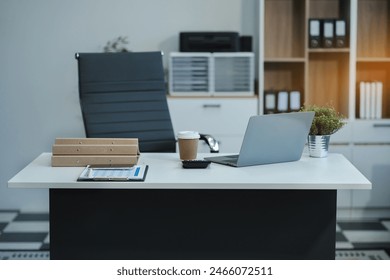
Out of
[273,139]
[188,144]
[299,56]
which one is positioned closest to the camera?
[273,139]

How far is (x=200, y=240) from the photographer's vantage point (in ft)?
7.50

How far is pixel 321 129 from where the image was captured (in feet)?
8.56

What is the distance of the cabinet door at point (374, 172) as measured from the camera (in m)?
4.45

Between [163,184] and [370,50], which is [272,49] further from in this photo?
[163,184]

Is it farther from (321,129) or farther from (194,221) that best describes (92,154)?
(321,129)

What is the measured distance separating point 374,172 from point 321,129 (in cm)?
204

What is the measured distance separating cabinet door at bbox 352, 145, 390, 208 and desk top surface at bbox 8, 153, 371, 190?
2024 mm

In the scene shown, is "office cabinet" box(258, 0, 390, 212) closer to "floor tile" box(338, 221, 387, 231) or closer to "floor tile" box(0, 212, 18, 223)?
"floor tile" box(338, 221, 387, 231)

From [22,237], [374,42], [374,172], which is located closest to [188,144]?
[22,237]

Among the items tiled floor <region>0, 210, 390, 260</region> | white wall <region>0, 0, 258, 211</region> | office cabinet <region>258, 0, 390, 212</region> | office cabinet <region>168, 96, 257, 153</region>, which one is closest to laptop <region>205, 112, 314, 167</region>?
tiled floor <region>0, 210, 390, 260</region>

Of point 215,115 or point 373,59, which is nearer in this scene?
point 215,115

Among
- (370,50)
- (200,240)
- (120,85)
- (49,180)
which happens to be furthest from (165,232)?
(370,50)

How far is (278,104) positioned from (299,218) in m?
2.31
